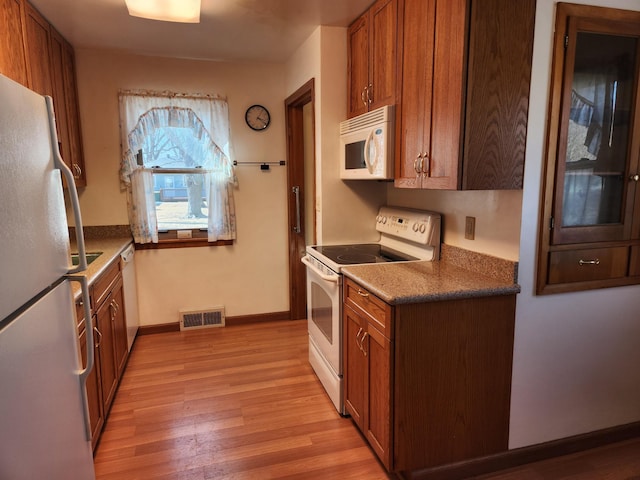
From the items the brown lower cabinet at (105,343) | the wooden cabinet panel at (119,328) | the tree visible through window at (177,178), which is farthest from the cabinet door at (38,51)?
the wooden cabinet panel at (119,328)

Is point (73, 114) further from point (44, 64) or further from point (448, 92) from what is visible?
point (448, 92)

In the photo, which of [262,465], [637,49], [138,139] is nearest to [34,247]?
[262,465]

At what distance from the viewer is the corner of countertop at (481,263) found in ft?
5.99

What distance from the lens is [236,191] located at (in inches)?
147

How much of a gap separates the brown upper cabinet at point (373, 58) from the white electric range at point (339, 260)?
725 mm

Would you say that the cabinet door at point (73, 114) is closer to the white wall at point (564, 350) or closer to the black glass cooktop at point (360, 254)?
the black glass cooktop at point (360, 254)

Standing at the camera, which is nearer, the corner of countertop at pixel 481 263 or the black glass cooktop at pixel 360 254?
the corner of countertop at pixel 481 263

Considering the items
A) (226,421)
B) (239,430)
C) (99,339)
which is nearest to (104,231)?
(99,339)

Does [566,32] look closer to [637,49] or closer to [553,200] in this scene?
[637,49]

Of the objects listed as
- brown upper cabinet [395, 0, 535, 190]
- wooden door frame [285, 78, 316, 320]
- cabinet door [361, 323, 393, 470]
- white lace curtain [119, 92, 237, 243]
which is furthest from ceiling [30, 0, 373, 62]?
cabinet door [361, 323, 393, 470]

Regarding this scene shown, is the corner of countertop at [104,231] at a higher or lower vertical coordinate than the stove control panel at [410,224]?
lower

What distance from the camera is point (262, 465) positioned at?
2.01 metres

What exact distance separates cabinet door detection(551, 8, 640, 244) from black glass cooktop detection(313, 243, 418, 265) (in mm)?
919

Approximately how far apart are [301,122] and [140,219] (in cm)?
165
